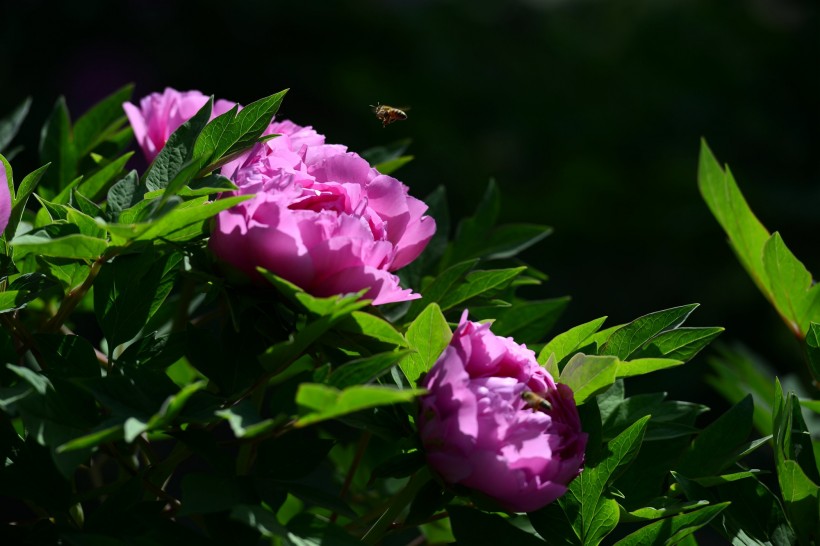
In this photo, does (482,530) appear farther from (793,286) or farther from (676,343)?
(793,286)

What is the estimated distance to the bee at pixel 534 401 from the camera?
45 cm

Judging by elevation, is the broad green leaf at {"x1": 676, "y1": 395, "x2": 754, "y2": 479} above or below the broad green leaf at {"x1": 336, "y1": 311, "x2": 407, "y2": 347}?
below

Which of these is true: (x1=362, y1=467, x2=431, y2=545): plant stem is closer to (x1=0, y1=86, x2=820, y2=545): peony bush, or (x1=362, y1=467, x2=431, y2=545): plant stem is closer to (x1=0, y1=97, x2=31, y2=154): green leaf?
(x1=0, y1=86, x2=820, y2=545): peony bush

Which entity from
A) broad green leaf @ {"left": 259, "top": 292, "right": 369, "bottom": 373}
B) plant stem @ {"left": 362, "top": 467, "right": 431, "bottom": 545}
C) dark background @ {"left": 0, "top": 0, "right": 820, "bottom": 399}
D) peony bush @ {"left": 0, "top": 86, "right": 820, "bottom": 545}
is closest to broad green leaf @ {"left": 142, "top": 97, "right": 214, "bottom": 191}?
peony bush @ {"left": 0, "top": 86, "right": 820, "bottom": 545}

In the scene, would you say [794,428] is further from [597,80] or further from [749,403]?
[597,80]

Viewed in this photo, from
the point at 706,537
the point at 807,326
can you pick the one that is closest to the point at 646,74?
the point at 706,537

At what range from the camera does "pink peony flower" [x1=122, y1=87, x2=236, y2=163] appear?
0.62 metres

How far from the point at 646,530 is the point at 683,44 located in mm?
3267

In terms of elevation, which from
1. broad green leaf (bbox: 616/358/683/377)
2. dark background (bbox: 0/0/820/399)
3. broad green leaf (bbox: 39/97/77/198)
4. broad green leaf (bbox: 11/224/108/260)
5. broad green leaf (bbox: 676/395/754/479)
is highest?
broad green leaf (bbox: 11/224/108/260)

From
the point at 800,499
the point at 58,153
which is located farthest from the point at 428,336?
the point at 58,153

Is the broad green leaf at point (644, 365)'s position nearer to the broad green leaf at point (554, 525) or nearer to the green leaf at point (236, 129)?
the broad green leaf at point (554, 525)

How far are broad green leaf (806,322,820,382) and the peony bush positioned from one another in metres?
0.05

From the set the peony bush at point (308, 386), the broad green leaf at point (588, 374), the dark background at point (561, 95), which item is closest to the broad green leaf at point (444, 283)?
the peony bush at point (308, 386)

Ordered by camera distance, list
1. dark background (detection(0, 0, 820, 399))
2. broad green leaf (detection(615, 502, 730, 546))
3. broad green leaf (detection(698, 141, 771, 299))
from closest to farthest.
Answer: broad green leaf (detection(615, 502, 730, 546)), broad green leaf (detection(698, 141, 771, 299)), dark background (detection(0, 0, 820, 399))
